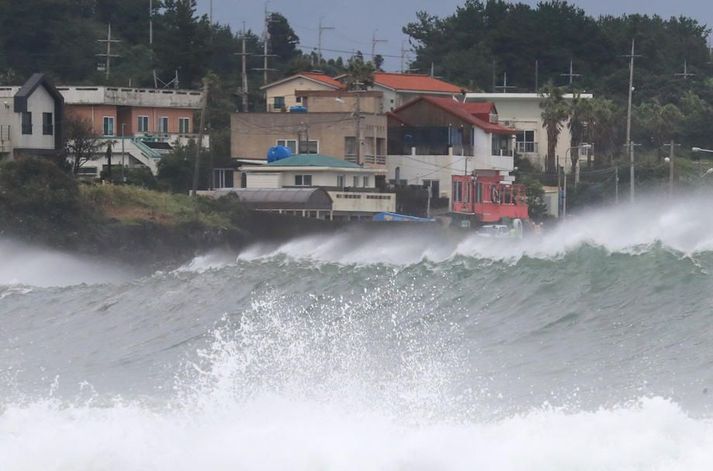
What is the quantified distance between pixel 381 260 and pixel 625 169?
4530 cm

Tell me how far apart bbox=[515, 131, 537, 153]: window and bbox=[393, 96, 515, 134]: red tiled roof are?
31.9 feet

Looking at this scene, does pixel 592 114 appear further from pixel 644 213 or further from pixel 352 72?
pixel 644 213

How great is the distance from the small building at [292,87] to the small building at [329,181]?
12.5 metres

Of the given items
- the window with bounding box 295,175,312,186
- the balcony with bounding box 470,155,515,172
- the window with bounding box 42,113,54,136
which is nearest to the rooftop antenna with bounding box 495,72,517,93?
the balcony with bounding box 470,155,515,172

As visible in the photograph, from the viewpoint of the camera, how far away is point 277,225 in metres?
54.7

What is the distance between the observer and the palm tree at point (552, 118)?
7662 centimetres

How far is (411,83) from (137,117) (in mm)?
14458

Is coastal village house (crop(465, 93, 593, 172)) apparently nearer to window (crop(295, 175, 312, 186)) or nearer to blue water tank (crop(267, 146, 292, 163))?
blue water tank (crop(267, 146, 292, 163))

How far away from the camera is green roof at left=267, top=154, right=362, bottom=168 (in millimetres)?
63281

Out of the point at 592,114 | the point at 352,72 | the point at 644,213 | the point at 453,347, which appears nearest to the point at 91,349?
the point at 453,347

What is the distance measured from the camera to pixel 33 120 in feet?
203

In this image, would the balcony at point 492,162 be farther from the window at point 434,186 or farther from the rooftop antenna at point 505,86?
the rooftop antenna at point 505,86

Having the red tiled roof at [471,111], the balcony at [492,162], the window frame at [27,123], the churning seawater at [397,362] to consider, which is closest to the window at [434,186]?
the balcony at [492,162]

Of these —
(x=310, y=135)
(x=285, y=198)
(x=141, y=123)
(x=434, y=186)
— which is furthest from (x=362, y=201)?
(x=141, y=123)
